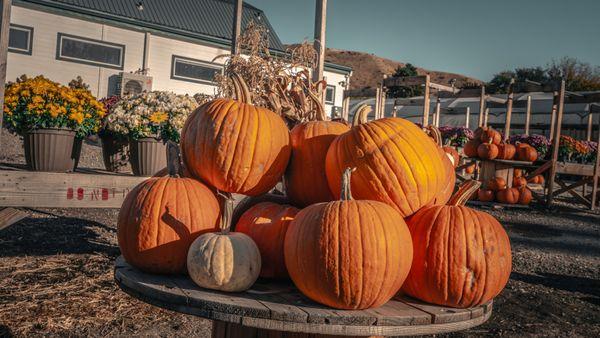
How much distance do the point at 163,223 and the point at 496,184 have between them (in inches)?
404

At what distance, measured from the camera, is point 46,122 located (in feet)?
15.6

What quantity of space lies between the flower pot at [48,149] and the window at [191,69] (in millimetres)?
13188

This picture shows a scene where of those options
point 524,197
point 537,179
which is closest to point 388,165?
point 524,197

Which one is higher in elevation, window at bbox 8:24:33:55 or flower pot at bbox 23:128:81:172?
window at bbox 8:24:33:55

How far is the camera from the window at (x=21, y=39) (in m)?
15.0

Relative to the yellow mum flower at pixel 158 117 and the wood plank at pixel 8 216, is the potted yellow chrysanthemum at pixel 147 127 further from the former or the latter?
the wood plank at pixel 8 216

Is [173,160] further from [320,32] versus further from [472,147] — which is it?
[472,147]

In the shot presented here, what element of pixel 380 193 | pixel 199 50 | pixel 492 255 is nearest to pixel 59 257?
pixel 380 193

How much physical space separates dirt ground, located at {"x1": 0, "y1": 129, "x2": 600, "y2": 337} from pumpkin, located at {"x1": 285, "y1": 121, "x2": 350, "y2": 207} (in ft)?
5.40

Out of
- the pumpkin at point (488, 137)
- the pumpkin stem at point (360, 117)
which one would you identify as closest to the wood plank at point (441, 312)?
the pumpkin stem at point (360, 117)

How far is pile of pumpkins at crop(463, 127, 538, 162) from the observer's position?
36.2ft

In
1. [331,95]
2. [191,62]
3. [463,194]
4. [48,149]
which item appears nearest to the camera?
[463,194]

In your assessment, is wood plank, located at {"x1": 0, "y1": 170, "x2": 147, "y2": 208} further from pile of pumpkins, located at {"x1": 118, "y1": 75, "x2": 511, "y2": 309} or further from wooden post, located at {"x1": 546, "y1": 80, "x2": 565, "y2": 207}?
wooden post, located at {"x1": 546, "y1": 80, "x2": 565, "y2": 207}

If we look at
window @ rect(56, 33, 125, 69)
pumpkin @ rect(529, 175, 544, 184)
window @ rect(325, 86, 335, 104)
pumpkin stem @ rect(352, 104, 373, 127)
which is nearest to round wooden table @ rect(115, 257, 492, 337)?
pumpkin stem @ rect(352, 104, 373, 127)
